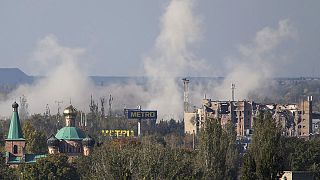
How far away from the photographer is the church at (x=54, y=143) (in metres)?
95.9

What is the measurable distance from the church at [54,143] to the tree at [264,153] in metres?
32.8

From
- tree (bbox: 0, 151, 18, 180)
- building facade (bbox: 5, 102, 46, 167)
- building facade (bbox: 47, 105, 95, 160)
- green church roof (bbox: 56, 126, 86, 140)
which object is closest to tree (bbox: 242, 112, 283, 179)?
tree (bbox: 0, 151, 18, 180)

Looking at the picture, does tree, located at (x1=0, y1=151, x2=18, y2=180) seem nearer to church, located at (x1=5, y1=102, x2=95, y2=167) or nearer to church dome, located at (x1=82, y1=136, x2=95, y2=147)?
church, located at (x1=5, y1=102, x2=95, y2=167)

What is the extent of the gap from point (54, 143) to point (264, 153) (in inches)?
1578

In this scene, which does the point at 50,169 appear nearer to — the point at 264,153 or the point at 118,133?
the point at 264,153

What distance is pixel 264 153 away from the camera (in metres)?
61.1

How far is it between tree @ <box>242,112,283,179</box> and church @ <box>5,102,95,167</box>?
1289 inches

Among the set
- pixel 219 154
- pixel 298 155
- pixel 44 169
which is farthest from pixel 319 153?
pixel 219 154

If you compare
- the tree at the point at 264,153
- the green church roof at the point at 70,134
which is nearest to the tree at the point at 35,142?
the green church roof at the point at 70,134

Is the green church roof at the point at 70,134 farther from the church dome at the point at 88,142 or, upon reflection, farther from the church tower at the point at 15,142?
the church tower at the point at 15,142

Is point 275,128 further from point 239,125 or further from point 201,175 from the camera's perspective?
point 239,125

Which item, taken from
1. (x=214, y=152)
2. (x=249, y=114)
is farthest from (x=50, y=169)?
(x=249, y=114)

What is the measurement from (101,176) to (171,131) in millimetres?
103113

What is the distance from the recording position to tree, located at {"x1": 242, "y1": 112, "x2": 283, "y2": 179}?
197 feet
